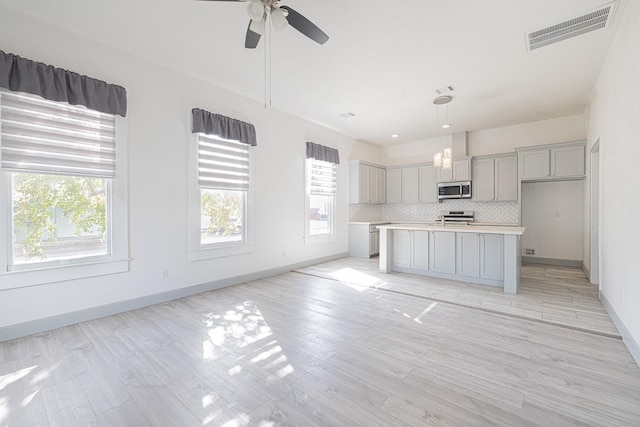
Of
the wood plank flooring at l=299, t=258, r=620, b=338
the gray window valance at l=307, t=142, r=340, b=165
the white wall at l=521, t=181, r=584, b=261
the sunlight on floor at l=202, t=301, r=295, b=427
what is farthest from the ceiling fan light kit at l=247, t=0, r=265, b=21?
the white wall at l=521, t=181, r=584, b=261

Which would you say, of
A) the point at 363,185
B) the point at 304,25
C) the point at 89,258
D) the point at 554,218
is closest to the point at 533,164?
the point at 554,218

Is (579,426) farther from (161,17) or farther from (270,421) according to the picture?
(161,17)

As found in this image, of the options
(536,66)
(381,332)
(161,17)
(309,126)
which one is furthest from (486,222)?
(161,17)

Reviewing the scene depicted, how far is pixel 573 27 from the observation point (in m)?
2.88

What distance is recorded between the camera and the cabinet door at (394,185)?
772 centimetres

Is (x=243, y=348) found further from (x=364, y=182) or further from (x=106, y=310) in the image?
(x=364, y=182)

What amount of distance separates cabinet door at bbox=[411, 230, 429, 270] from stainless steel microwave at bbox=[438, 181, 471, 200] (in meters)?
2.27

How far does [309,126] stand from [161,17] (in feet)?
11.7

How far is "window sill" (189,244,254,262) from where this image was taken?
4.06 m

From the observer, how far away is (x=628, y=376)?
2.05 meters

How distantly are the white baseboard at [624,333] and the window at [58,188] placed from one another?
5038 millimetres

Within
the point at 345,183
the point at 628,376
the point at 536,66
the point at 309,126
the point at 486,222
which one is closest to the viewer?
the point at 628,376

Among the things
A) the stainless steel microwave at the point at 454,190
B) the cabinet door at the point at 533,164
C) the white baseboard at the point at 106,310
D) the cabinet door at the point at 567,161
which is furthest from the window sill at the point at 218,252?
the cabinet door at the point at 567,161

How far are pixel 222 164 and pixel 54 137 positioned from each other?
1932 millimetres
